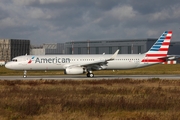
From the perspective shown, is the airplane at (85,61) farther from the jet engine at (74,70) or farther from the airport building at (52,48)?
the airport building at (52,48)

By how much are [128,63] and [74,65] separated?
→ 7543mm

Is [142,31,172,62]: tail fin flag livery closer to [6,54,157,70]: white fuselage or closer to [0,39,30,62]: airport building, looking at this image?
[6,54,157,70]: white fuselage

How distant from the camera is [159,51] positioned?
45719 millimetres

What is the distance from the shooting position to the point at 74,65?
42594 mm

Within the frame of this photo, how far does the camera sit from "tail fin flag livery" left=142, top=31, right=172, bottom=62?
147 feet

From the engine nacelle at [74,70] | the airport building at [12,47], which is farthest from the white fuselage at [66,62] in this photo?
the airport building at [12,47]

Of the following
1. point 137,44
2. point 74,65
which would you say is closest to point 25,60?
point 74,65

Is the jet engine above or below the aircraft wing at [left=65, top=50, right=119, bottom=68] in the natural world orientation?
below

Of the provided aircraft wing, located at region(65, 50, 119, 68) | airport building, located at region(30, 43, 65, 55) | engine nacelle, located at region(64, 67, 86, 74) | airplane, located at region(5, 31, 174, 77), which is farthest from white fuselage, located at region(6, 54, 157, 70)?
airport building, located at region(30, 43, 65, 55)

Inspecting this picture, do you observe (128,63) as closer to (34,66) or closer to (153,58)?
(153,58)

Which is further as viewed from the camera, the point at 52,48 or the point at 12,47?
the point at 52,48

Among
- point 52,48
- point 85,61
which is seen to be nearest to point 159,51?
point 85,61

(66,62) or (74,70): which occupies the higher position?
(66,62)

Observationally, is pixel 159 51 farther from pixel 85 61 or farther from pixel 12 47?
pixel 12 47
